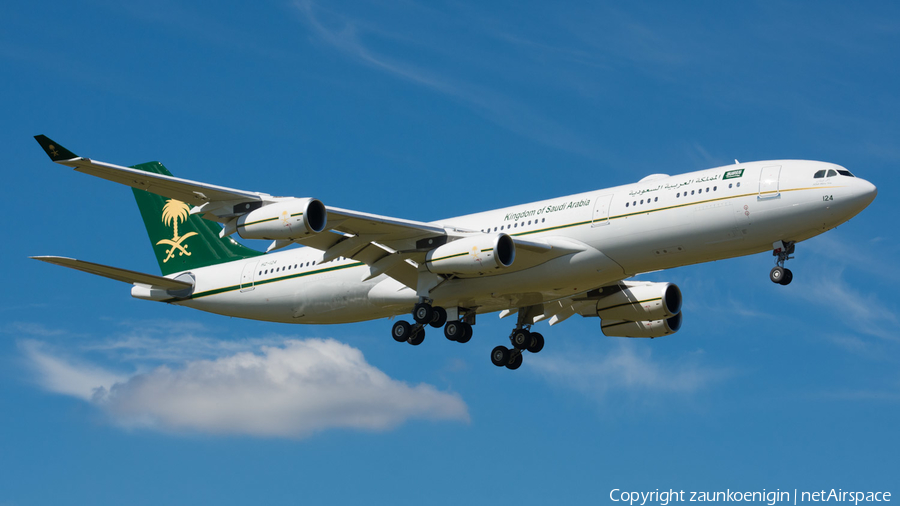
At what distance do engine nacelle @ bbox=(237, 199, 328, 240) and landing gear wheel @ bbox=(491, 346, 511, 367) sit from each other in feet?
36.4

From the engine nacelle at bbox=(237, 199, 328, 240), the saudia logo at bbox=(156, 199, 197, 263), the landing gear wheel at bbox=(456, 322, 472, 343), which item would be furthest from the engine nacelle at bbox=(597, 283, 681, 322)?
the saudia logo at bbox=(156, 199, 197, 263)

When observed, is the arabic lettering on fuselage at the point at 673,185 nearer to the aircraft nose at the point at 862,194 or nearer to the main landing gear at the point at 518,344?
the aircraft nose at the point at 862,194

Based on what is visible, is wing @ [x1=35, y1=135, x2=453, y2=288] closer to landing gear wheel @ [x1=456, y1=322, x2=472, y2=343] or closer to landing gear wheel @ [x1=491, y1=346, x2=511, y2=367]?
landing gear wheel @ [x1=456, y1=322, x2=472, y2=343]

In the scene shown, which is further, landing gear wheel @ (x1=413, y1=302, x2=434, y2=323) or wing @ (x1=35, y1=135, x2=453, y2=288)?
landing gear wheel @ (x1=413, y1=302, x2=434, y2=323)

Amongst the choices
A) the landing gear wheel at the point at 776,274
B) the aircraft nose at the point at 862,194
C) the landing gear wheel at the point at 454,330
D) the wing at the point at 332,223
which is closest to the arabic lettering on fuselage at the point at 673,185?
the landing gear wheel at the point at 776,274

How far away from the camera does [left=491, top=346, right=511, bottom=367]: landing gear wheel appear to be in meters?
41.9

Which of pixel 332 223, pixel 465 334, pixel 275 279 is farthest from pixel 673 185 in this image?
pixel 275 279

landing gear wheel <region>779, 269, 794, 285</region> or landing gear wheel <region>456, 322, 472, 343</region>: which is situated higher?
landing gear wheel <region>779, 269, 794, 285</region>

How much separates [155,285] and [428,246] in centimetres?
1307

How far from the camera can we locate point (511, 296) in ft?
125

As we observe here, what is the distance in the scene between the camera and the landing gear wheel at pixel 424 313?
123 feet

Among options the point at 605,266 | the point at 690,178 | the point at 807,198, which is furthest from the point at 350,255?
the point at 807,198

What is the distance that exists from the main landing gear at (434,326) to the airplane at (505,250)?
7cm

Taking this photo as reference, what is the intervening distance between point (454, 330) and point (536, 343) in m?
4.58
